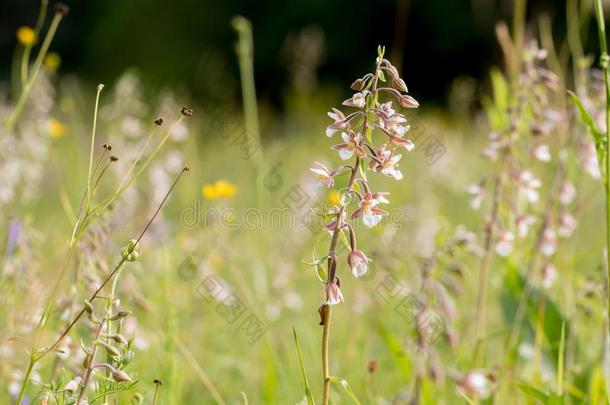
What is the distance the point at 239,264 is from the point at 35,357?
8.28 ft

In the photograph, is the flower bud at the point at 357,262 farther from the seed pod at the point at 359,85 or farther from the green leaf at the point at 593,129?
the green leaf at the point at 593,129

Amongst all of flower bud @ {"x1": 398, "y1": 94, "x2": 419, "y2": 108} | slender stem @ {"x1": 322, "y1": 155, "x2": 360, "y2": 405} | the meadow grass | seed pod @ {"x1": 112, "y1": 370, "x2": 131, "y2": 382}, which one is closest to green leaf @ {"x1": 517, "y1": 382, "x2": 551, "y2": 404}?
the meadow grass

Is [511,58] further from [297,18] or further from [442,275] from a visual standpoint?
[297,18]

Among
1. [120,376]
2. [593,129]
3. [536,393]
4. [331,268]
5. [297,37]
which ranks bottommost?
[536,393]

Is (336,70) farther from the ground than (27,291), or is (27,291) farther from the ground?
(336,70)

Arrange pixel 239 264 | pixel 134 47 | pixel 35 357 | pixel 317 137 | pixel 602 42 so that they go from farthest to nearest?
pixel 134 47 < pixel 317 137 < pixel 239 264 < pixel 602 42 < pixel 35 357

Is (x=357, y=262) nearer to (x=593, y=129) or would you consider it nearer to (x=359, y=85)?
(x=359, y=85)

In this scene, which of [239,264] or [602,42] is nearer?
[602,42]

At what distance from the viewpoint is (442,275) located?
1551mm

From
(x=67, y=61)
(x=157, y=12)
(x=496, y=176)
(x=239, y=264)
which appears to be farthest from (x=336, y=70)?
(x=496, y=176)

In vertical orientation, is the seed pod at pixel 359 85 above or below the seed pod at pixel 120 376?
above

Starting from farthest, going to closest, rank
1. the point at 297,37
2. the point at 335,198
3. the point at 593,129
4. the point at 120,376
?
the point at 297,37
the point at 335,198
the point at 593,129
the point at 120,376

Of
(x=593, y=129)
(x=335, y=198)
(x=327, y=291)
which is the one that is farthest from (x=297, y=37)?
(x=327, y=291)

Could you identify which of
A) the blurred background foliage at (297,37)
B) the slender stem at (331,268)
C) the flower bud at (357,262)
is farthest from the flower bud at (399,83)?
the blurred background foliage at (297,37)
